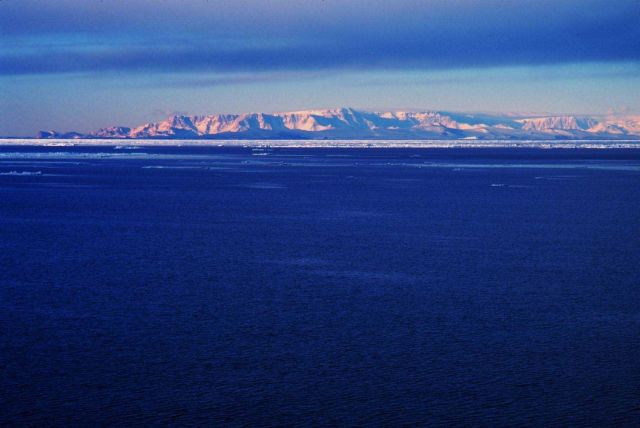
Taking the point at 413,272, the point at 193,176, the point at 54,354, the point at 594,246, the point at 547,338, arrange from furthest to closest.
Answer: the point at 193,176 < the point at 594,246 < the point at 413,272 < the point at 547,338 < the point at 54,354

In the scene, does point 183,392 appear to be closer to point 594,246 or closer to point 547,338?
point 547,338

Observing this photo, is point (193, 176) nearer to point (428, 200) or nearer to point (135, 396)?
point (428, 200)

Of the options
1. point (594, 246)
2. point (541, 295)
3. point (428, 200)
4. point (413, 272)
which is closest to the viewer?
point (541, 295)

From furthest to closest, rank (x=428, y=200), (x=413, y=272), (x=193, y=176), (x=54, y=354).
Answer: (x=193, y=176), (x=428, y=200), (x=413, y=272), (x=54, y=354)

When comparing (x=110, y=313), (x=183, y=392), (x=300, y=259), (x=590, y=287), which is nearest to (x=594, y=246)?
(x=590, y=287)

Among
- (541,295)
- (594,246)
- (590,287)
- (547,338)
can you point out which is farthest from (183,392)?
(594,246)

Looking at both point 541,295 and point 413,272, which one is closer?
point 541,295
